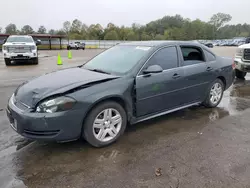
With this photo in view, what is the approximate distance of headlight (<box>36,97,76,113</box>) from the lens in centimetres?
312

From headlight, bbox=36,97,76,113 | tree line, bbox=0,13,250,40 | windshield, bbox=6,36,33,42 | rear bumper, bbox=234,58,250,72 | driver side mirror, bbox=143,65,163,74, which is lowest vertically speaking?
headlight, bbox=36,97,76,113

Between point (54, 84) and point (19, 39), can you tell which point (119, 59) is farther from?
point (19, 39)

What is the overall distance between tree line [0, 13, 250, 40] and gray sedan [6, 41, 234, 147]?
80450 mm

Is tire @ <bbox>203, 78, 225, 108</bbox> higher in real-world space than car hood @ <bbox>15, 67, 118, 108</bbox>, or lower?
lower

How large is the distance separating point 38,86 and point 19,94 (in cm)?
31

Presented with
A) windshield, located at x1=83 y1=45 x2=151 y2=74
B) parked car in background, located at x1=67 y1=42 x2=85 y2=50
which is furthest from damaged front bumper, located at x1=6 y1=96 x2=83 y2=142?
parked car in background, located at x1=67 y1=42 x2=85 y2=50

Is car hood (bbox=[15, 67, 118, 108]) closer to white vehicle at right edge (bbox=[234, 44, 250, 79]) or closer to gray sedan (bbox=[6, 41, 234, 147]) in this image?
gray sedan (bbox=[6, 41, 234, 147])

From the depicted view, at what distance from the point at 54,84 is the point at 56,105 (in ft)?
1.72

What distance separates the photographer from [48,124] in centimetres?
308

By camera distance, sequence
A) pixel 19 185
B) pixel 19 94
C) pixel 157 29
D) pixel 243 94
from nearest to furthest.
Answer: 1. pixel 19 185
2. pixel 19 94
3. pixel 243 94
4. pixel 157 29

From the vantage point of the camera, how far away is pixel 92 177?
285 centimetres

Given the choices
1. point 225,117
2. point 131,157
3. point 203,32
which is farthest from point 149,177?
point 203,32

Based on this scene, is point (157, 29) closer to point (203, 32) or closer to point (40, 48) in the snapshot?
point (203, 32)

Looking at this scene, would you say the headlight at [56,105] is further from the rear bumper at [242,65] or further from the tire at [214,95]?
the rear bumper at [242,65]
